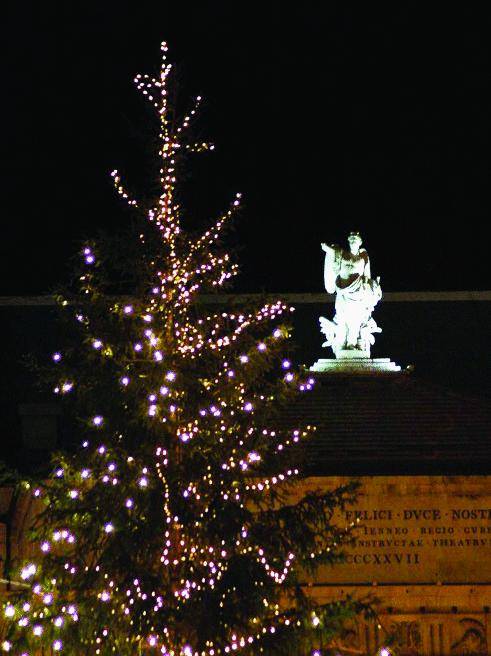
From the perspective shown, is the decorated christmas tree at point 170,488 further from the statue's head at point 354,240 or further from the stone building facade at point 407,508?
the statue's head at point 354,240

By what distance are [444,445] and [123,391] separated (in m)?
7.64

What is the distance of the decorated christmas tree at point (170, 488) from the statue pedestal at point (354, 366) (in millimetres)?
7833

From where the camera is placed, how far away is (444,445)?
17234mm

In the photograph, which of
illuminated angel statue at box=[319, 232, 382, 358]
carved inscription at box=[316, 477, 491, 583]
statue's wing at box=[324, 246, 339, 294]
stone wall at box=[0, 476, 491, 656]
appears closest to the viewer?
stone wall at box=[0, 476, 491, 656]

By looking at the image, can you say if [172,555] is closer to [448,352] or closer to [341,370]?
[341,370]

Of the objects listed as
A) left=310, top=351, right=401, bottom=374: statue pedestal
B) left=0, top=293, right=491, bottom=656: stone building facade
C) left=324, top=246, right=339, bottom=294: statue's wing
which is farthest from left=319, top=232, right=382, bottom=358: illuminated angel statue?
left=0, top=293, right=491, bottom=656: stone building facade

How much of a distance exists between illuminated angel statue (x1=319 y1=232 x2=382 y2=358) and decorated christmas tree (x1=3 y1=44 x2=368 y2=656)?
8369 mm

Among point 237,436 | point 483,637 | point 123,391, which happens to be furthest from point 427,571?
point 123,391

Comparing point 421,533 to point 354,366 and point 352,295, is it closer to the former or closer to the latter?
point 354,366

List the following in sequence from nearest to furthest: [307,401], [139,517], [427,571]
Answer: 1. [139,517]
2. [427,571]
3. [307,401]

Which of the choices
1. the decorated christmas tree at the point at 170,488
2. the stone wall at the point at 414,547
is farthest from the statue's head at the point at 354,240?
the decorated christmas tree at the point at 170,488

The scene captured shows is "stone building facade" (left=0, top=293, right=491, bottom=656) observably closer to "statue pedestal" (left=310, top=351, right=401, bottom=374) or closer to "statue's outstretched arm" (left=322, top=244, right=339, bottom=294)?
"statue pedestal" (left=310, top=351, right=401, bottom=374)

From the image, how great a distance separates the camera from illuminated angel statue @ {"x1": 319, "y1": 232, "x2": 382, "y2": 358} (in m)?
20.2

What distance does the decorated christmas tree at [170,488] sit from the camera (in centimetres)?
1052
